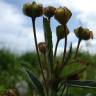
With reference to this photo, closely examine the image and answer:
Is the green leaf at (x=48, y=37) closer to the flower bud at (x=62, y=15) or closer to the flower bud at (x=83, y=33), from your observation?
the flower bud at (x=62, y=15)

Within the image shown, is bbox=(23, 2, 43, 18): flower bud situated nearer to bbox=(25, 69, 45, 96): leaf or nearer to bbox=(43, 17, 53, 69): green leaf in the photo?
bbox=(43, 17, 53, 69): green leaf

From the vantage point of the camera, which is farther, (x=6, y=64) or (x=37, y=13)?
(x=6, y=64)

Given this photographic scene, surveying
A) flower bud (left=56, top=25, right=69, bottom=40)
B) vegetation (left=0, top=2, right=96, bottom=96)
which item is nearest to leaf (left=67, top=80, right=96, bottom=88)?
vegetation (left=0, top=2, right=96, bottom=96)

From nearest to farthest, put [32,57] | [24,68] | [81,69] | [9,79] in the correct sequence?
[81,69]
[24,68]
[9,79]
[32,57]

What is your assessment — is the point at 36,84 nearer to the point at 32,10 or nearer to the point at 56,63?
the point at 56,63

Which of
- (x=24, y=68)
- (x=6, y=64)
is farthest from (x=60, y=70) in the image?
(x=6, y=64)

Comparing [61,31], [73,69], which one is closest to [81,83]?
[73,69]

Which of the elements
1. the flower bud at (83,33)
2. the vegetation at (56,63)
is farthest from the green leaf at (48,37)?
the flower bud at (83,33)

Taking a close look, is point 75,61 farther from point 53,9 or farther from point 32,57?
point 32,57
